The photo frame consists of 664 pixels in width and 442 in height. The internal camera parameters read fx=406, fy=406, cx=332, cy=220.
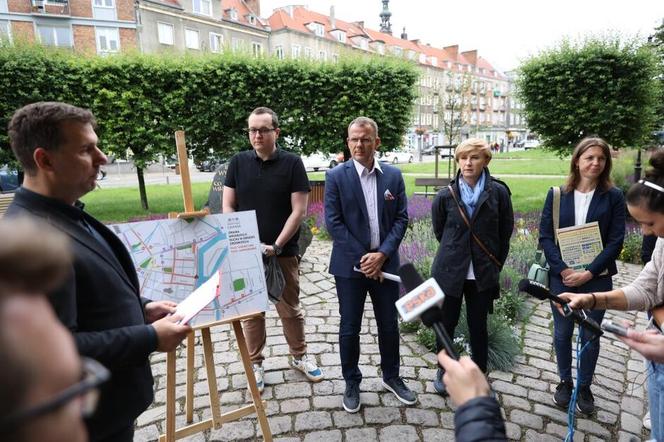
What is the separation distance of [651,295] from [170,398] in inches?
124

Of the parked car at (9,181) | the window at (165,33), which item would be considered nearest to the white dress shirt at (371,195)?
the parked car at (9,181)

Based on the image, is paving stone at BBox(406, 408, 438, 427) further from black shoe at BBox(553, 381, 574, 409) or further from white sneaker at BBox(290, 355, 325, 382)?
black shoe at BBox(553, 381, 574, 409)

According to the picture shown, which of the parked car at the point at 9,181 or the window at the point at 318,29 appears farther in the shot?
the window at the point at 318,29

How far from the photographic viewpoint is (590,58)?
10875mm

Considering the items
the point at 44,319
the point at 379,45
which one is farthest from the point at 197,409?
the point at 379,45

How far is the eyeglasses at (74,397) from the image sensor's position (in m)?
0.60

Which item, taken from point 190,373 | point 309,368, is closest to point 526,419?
point 309,368

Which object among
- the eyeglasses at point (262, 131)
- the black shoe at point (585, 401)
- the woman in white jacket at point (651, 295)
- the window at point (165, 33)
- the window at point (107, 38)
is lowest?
the black shoe at point (585, 401)

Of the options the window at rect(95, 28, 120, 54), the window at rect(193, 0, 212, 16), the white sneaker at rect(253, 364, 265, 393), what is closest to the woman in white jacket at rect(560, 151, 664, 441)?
the white sneaker at rect(253, 364, 265, 393)

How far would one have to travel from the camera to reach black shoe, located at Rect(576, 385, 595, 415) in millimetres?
3432

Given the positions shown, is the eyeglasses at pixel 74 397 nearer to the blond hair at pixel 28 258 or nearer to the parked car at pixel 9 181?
the blond hair at pixel 28 258

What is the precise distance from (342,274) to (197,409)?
5.61 feet

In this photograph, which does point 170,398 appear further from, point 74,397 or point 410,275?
point 74,397

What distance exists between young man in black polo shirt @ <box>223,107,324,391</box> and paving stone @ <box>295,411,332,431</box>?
1.63 ft
